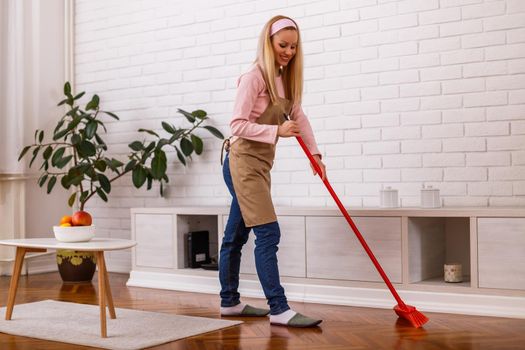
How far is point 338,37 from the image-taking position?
459cm

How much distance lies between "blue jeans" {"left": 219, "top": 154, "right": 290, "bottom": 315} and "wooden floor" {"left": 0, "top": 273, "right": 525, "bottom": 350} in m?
0.12

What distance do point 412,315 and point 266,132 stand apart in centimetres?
106

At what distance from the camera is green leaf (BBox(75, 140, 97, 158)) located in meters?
5.21

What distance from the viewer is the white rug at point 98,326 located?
122 inches

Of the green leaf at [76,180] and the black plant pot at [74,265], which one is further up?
the green leaf at [76,180]

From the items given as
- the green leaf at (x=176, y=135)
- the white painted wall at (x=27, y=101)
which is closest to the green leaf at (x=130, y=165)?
the green leaf at (x=176, y=135)

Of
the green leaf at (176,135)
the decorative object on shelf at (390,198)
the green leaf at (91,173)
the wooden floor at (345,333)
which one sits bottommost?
the wooden floor at (345,333)

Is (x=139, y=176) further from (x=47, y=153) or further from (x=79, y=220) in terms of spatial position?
(x=79, y=220)

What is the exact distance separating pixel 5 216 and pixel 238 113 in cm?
274

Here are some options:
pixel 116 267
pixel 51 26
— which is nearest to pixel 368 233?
pixel 116 267

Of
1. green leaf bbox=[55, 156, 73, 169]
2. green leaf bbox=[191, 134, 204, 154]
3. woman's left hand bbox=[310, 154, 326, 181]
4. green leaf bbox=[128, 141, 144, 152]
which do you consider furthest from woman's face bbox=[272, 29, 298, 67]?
green leaf bbox=[55, 156, 73, 169]

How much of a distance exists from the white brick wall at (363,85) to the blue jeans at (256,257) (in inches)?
41.9

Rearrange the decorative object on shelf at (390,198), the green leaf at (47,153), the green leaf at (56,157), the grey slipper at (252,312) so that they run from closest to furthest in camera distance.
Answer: the grey slipper at (252,312)
the decorative object on shelf at (390,198)
the green leaf at (56,157)
the green leaf at (47,153)

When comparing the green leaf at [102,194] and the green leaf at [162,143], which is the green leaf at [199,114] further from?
the green leaf at [102,194]
